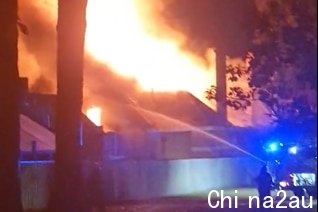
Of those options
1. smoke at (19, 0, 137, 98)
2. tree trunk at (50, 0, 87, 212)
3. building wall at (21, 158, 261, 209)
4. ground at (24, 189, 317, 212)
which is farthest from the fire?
tree trunk at (50, 0, 87, 212)

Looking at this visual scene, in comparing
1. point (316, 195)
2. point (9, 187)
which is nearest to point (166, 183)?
point (316, 195)

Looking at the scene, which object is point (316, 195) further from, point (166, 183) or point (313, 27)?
point (166, 183)

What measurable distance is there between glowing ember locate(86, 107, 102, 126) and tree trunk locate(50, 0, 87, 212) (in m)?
17.8

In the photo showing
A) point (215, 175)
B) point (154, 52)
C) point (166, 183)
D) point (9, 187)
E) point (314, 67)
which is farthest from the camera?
point (154, 52)

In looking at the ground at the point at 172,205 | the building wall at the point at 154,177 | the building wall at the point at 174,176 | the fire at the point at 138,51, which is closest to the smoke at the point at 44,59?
the fire at the point at 138,51

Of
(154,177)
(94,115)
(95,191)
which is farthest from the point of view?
(94,115)

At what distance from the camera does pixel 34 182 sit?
2091 cm

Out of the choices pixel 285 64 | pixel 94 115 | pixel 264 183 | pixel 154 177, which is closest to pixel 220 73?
pixel 94 115

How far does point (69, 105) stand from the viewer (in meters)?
14.1

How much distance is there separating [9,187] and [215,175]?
705 inches

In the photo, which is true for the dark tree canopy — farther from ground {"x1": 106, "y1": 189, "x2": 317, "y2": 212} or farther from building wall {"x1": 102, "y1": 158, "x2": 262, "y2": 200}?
building wall {"x1": 102, "y1": 158, "x2": 262, "y2": 200}

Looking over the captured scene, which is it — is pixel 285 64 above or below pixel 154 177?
above

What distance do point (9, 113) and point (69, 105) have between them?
228 centimetres

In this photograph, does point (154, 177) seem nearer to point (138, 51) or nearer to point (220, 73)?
point (220, 73)
